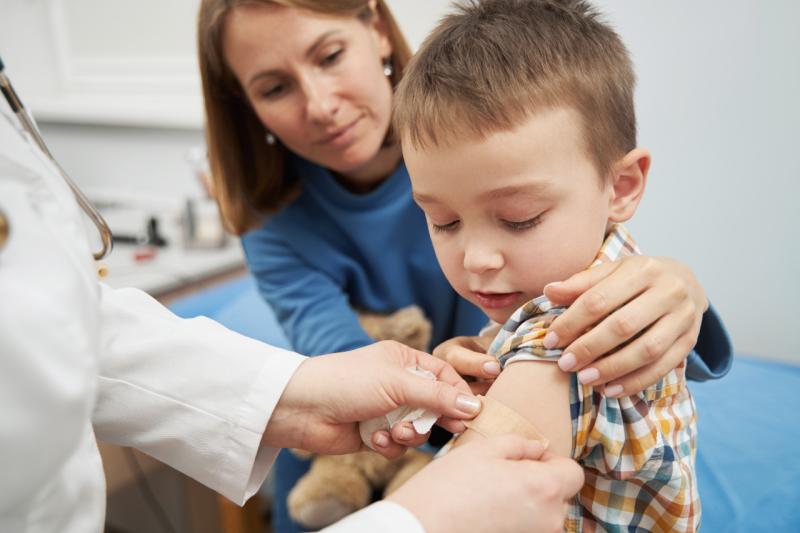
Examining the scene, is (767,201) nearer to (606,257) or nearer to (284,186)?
(606,257)

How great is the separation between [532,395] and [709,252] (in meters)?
→ 0.56

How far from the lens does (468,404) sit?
1.85 feet

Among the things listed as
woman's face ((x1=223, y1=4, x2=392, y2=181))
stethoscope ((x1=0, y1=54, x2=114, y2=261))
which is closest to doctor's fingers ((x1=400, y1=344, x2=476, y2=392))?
stethoscope ((x1=0, y1=54, x2=114, y2=261))

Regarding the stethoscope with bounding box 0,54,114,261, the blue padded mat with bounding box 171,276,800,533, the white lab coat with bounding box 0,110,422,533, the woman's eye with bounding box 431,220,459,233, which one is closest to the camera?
the white lab coat with bounding box 0,110,422,533

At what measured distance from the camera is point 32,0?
2.31 m

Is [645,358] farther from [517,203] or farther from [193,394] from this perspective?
[193,394]

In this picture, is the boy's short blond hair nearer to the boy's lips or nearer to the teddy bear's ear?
the boy's lips

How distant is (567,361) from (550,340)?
25 mm

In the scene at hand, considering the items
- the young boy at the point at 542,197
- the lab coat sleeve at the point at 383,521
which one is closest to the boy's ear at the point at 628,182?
the young boy at the point at 542,197

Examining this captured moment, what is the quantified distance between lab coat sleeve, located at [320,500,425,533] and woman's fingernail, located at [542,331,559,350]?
0.20 metres

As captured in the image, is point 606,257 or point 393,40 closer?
point 606,257

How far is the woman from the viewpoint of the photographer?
2.92 feet

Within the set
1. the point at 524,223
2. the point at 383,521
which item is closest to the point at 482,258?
the point at 524,223

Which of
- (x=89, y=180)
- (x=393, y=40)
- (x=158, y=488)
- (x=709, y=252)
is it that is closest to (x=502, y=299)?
(x=709, y=252)
